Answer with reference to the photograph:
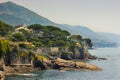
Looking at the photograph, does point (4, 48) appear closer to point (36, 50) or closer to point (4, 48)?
point (4, 48)

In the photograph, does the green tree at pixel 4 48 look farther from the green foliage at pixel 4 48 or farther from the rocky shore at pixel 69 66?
the rocky shore at pixel 69 66

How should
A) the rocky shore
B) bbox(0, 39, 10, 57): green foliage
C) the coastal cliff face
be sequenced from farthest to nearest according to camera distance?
the rocky shore, the coastal cliff face, bbox(0, 39, 10, 57): green foliage

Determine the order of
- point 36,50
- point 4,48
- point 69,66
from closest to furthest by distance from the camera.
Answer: point 4,48, point 69,66, point 36,50

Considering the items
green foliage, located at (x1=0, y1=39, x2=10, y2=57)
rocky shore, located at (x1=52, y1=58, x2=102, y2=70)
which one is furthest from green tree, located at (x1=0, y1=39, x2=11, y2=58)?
rocky shore, located at (x1=52, y1=58, x2=102, y2=70)

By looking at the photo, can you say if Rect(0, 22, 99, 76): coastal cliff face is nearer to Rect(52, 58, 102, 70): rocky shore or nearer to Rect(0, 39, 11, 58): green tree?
Rect(0, 39, 11, 58): green tree

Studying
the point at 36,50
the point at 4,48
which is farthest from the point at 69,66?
the point at 4,48

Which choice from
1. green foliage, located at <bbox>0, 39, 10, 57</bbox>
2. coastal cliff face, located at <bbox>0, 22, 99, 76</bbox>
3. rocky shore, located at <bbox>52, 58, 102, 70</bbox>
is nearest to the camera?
green foliage, located at <bbox>0, 39, 10, 57</bbox>

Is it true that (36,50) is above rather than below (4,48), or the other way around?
below

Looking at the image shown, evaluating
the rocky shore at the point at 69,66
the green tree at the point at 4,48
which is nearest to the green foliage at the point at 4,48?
the green tree at the point at 4,48

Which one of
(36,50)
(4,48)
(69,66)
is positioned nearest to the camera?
(4,48)

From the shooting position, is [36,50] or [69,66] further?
[36,50]

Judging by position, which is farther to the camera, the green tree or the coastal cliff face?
the coastal cliff face

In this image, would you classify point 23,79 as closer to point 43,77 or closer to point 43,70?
point 43,77

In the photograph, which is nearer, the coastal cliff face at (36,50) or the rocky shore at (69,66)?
the coastal cliff face at (36,50)
